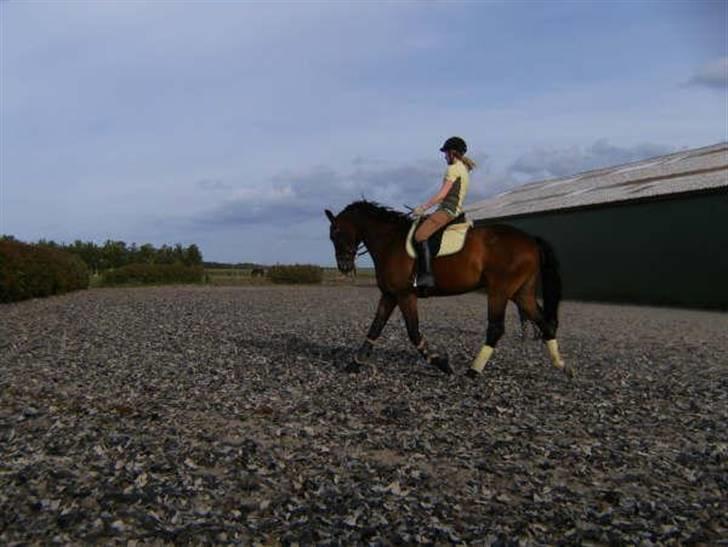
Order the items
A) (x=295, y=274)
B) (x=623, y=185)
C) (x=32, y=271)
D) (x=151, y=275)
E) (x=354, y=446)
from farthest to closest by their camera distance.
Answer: (x=295, y=274), (x=151, y=275), (x=623, y=185), (x=32, y=271), (x=354, y=446)

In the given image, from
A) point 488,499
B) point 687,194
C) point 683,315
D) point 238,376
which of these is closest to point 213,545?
point 488,499

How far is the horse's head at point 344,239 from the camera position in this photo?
373 inches

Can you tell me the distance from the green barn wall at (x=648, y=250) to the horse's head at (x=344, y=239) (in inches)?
603

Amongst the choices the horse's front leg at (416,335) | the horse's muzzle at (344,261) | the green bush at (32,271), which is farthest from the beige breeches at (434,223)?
the green bush at (32,271)

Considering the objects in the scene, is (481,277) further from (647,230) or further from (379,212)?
(647,230)

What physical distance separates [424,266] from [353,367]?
171 cm

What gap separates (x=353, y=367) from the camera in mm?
9023

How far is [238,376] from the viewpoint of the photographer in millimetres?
8828

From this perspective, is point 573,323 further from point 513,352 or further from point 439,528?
point 439,528

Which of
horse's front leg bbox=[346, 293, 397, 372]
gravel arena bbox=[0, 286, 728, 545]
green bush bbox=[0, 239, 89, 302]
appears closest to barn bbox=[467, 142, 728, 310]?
gravel arena bbox=[0, 286, 728, 545]

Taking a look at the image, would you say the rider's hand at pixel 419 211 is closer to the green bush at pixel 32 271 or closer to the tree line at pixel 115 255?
the green bush at pixel 32 271

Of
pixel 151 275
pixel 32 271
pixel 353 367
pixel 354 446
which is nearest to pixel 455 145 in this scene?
pixel 353 367

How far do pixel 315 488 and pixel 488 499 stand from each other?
4.03 feet

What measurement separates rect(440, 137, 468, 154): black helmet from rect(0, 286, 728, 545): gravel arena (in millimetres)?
3067
